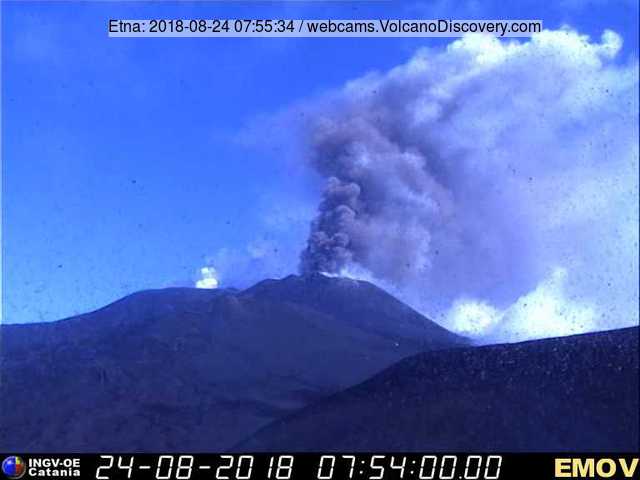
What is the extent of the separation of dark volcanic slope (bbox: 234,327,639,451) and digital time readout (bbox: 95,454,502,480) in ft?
39.3

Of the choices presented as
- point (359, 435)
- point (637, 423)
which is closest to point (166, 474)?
point (359, 435)

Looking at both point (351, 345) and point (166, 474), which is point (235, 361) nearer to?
point (351, 345)

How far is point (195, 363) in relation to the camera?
67.7m

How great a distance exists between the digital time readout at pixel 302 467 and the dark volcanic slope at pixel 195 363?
3305cm

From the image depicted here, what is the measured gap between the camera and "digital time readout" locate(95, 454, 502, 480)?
17.1 m

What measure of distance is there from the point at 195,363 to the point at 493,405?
4088cm

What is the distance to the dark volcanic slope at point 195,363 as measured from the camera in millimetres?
53156

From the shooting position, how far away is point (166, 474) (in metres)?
17.4
